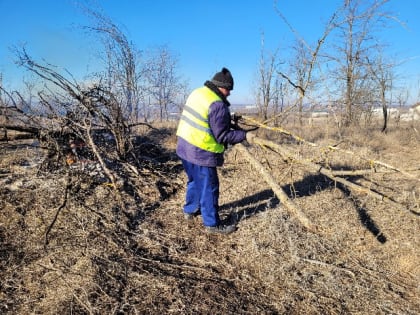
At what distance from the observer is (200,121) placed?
320cm

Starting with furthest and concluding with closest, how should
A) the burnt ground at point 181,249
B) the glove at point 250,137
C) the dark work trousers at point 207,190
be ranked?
the glove at point 250,137 < the dark work trousers at point 207,190 < the burnt ground at point 181,249

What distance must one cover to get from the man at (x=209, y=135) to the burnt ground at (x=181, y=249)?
366mm

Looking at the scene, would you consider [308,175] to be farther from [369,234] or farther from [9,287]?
[9,287]

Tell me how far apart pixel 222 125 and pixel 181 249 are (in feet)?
4.13

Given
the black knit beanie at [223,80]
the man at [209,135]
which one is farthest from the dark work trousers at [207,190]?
the black knit beanie at [223,80]

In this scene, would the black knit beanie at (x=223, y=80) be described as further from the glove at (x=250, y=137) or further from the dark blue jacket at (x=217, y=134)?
the glove at (x=250, y=137)

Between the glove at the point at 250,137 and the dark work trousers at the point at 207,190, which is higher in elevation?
the glove at the point at 250,137

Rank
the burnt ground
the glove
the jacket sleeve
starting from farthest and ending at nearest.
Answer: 1. the glove
2. the jacket sleeve
3. the burnt ground

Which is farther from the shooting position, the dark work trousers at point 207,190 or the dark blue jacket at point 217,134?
the dark work trousers at point 207,190

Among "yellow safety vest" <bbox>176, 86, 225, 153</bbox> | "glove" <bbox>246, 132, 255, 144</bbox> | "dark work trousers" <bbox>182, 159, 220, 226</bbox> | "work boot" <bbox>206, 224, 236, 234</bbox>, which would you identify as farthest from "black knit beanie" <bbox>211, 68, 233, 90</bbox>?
"work boot" <bbox>206, 224, 236, 234</bbox>

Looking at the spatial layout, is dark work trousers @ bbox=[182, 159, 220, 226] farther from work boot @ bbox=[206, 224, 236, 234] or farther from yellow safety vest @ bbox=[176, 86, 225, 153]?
yellow safety vest @ bbox=[176, 86, 225, 153]

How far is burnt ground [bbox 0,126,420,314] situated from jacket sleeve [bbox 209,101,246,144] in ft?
3.22

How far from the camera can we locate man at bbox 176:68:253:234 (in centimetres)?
316

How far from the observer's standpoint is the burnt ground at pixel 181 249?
2324 mm
